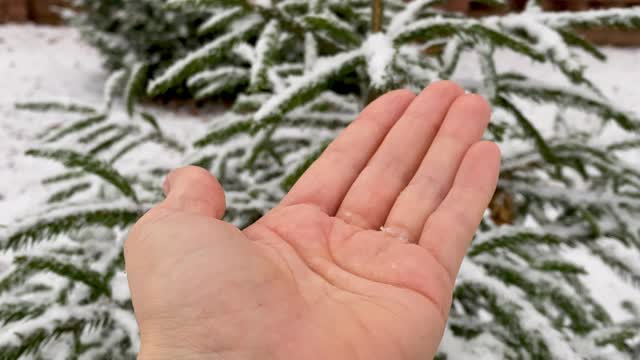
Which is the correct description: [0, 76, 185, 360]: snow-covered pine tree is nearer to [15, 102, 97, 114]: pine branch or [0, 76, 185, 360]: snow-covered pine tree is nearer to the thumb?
the thumb

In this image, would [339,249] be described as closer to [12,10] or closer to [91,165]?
[91,165]

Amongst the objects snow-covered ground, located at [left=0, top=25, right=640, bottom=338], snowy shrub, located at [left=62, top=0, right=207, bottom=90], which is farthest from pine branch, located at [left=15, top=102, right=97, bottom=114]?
snowy shrub, located at [left=62, top=0, right=207, bottom=90]

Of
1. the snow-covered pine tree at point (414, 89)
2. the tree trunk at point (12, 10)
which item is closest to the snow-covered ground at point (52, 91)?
the tree trunk at point (12, 10)

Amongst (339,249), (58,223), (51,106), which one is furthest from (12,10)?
(339,249)

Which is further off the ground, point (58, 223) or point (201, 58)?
point (201, 58)

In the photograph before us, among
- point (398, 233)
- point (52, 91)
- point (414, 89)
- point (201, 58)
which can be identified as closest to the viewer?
point (398, 233)

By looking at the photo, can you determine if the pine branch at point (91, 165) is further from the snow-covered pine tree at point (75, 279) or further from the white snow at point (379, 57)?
the white snow at point (379, 57)

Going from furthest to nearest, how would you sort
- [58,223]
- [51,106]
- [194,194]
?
[51,106] < [58,223] < [194,194]
